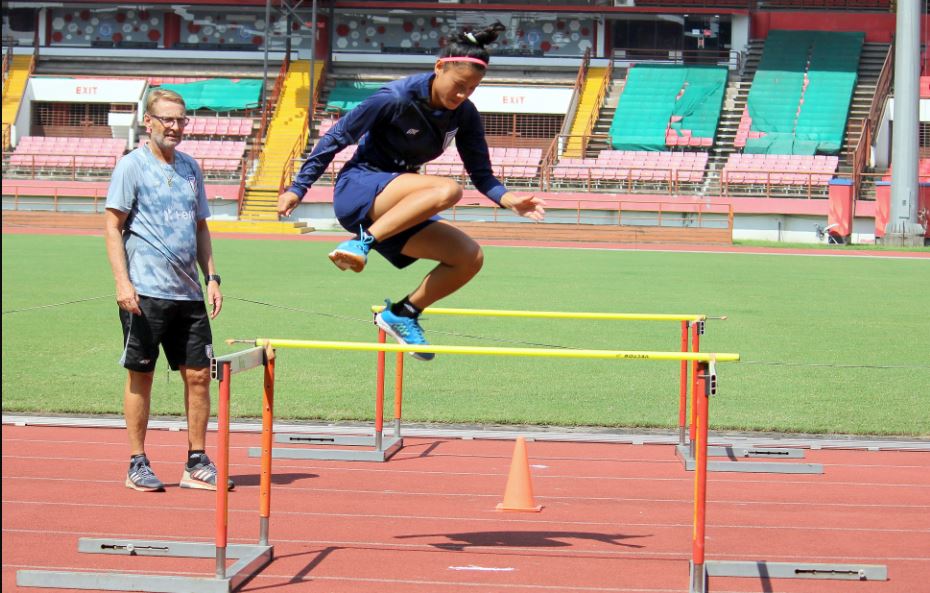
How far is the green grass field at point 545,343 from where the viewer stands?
9633mm

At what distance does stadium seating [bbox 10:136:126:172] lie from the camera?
4516 cm

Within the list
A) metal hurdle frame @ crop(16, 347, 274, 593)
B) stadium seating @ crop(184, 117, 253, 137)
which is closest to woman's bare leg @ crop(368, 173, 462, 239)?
metal hurdle frame @ crop(16, 347, 274, 593)

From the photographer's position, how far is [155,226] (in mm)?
6477

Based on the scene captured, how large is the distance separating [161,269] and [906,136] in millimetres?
31095

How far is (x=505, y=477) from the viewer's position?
24.5 feet

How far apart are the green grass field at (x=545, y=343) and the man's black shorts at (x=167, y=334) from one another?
2.63 m

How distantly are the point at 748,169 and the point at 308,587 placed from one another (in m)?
37.3

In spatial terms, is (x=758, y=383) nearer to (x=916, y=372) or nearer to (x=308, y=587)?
(x=916, y=372)

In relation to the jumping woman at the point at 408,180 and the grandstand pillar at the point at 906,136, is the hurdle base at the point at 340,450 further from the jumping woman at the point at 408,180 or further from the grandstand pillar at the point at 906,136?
the grandstand pillar at the point at 906,136

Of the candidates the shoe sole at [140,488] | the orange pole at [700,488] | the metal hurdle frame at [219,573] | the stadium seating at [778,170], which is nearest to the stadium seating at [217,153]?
the stadium seating at [778,170]

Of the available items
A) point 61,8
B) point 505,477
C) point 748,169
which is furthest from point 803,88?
point 505,477

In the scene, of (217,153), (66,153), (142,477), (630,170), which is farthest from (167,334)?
(66,153)

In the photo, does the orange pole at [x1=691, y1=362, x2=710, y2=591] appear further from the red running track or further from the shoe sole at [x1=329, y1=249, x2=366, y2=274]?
the shoe sole at [x1=329, y1=249, x2=366, y2=274]

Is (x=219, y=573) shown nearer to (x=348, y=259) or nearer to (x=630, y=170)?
(x=348, y=259)
